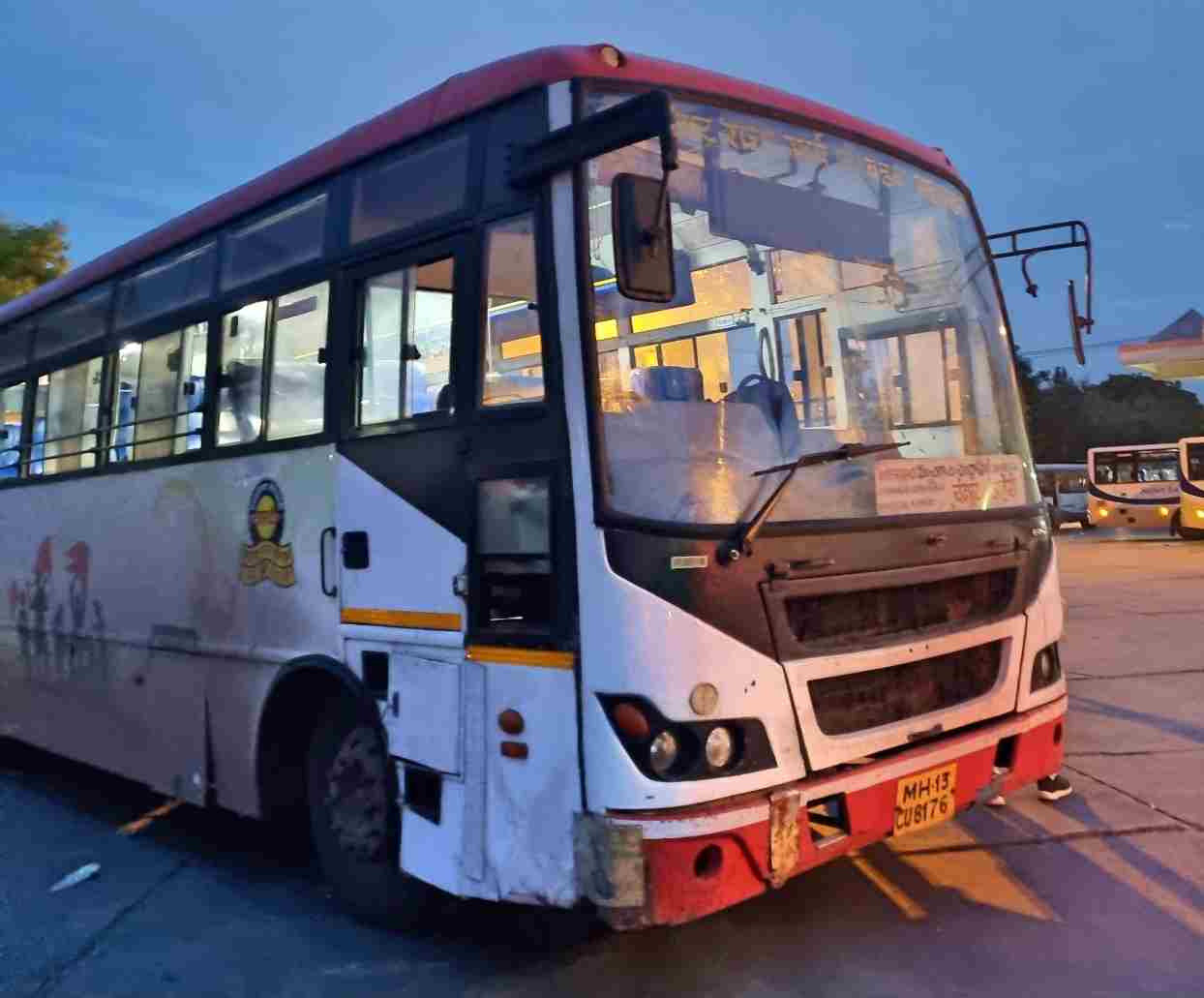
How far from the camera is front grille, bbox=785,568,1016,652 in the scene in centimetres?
378

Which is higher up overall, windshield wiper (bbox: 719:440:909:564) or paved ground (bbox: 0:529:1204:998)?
windshield wiper (bbox: 719:440:909:564)

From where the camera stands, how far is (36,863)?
586 cm

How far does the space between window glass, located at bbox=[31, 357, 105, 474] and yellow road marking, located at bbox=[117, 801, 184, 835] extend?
2.11m

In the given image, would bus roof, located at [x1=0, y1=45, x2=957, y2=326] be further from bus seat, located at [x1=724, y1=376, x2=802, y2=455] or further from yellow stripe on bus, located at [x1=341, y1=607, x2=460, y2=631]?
yellow stripe on bus, located at [x1=341, y1=607, x2=460, y2=631]

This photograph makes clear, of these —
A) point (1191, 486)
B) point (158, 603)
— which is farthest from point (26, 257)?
point (1191, 486)

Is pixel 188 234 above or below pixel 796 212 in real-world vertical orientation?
above

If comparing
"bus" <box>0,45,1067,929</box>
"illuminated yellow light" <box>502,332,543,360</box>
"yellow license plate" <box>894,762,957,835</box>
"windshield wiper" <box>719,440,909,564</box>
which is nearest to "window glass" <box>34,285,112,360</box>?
"bus" <box>0,45,1067,929</box>

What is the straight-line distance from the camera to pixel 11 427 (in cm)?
798

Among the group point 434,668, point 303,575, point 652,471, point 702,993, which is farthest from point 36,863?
point 652,471

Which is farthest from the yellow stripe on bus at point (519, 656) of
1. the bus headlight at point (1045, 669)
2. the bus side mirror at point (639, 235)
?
the bus headlight at point (1045, 669)

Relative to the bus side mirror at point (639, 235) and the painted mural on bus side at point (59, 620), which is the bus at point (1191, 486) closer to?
the painted mural on bus side at point (59, 620)

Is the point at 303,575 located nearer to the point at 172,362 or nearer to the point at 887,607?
the point at 172,362

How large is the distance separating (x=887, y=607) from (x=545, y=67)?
7.30 ft

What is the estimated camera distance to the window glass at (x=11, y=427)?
782 centimetres
